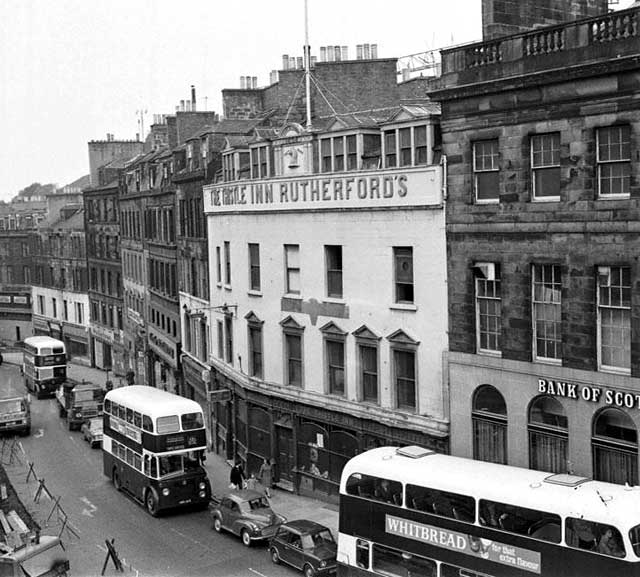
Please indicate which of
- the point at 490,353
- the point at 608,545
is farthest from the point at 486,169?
the point at 608,545

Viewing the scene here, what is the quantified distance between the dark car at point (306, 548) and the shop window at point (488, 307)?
7537mm

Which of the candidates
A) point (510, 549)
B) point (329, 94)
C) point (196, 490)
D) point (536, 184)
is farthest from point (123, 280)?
point (510, 549)

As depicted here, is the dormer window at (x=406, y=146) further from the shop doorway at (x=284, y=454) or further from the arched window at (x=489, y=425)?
the shop doorway at (x=284, y=454)

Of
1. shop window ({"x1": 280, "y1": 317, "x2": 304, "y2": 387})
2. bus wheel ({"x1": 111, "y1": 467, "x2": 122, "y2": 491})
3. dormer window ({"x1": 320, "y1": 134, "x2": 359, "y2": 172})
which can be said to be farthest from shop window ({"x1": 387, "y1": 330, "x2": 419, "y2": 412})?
bus wheel ({"x1": 111, "y1": 467, "x2": 122, "y2": 491})

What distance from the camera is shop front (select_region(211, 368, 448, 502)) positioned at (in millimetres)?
33125

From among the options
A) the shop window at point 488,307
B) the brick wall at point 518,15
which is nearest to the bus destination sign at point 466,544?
the shop window at point 488,307

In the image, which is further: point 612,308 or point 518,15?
point 518,15

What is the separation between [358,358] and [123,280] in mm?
48650

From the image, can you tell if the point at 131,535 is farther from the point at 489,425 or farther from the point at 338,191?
the point at 338,191

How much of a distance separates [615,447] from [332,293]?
13301 mm

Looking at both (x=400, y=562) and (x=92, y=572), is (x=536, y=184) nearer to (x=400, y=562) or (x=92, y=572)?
(x=400, y=562)

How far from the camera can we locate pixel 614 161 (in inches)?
963

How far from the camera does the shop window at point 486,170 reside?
1098 inches

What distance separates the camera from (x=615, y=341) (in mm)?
24969
